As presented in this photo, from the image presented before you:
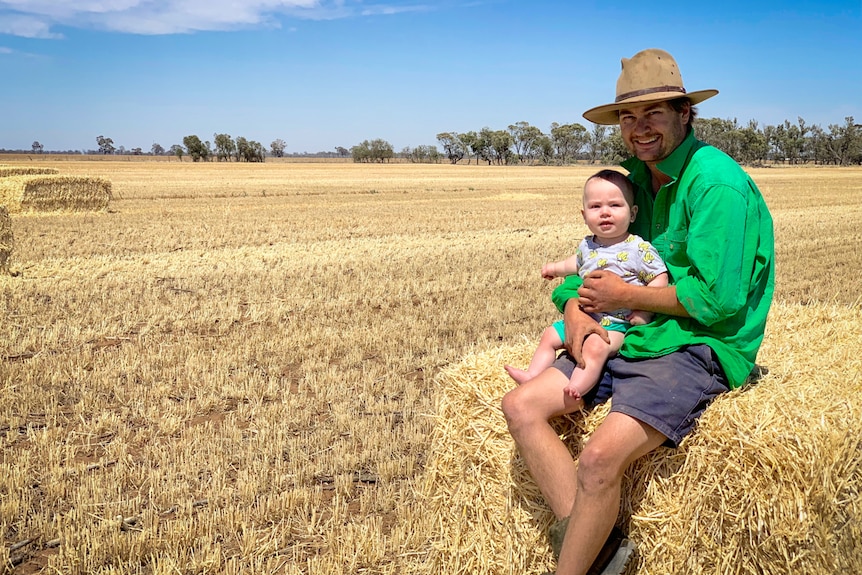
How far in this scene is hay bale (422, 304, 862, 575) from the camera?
274 cm

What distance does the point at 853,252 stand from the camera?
1304 cm

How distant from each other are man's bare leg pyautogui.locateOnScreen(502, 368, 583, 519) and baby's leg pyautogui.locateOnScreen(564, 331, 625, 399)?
0.18ft

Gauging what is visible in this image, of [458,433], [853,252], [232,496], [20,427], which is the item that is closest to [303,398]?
[232,496]

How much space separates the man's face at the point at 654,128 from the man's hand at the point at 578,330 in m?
0.76

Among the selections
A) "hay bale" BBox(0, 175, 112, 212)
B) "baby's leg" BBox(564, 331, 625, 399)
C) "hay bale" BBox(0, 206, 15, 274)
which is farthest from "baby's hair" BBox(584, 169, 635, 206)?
"hay bale" BBox(0, 175, 112, 212)

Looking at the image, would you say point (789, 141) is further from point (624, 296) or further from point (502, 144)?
point (624, 296)

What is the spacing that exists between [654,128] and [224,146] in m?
112

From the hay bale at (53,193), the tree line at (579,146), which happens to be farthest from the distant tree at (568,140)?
the hay bale at (53,193)

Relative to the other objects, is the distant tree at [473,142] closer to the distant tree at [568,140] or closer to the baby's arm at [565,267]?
the distant tree at [568,140]

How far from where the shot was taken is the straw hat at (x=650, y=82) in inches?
123

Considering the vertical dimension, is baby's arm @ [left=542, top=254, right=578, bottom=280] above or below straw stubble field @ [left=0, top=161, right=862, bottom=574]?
above

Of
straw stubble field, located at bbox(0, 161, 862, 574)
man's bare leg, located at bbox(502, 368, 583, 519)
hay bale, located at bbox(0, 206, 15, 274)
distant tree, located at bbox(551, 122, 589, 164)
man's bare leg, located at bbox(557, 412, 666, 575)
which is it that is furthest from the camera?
distant tree, located at bbox(551, 122, 589, 164)

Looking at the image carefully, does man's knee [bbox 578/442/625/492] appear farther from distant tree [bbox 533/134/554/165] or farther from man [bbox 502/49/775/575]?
distant tree [bbox 533/134/554/165]

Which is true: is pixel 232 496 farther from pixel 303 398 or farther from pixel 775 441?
pixel 775 441
